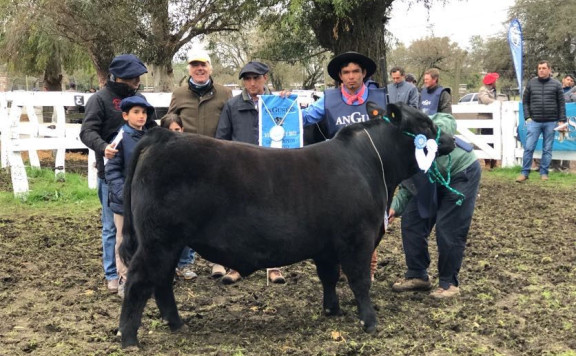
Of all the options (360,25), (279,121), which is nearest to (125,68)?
(279,121)

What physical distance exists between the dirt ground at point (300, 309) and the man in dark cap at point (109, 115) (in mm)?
627

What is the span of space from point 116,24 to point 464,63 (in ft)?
134

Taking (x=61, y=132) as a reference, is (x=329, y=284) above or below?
below

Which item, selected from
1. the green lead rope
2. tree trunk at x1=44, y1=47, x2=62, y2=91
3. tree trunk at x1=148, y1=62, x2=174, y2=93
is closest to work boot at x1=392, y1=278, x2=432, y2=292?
the green lead rope

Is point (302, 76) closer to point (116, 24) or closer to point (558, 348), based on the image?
point (116, 24)

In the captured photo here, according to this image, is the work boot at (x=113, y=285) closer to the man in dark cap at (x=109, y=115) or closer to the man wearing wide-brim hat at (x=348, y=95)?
the man in dark cap at (x=109, y=115)

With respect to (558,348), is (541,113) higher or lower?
higher

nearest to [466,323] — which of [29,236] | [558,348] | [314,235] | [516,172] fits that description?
[558,348]

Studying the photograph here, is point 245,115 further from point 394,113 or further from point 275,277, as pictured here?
point 394,113

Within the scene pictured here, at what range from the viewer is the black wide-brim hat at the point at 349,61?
5436 millimetres

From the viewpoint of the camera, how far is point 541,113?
1210 cm

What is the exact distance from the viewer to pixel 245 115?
5996mm

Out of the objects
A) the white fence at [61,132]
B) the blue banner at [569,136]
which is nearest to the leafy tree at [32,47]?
the white fence at [61,132]

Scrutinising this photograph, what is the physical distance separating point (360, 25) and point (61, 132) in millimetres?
6365
